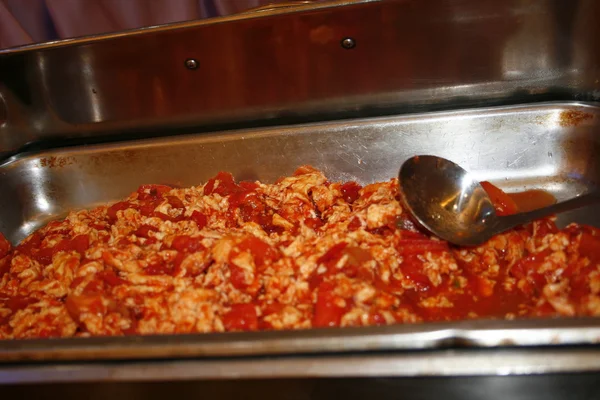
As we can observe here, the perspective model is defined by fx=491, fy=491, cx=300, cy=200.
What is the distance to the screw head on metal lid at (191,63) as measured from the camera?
2.89m

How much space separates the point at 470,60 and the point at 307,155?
42.4 inches

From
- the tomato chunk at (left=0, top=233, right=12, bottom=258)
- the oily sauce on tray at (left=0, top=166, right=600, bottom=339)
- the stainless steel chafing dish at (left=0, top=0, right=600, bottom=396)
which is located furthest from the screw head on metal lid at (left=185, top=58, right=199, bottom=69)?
the tomato chunk at (left=0, top=233, right=12, bottom=258)

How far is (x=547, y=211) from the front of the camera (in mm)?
2180

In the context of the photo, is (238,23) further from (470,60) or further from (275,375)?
(275,375)

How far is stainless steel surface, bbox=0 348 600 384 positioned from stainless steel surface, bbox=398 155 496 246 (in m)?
0.83

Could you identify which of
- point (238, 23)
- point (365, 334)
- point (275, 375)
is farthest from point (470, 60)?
point (275, 375)

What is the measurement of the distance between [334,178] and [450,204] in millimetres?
824

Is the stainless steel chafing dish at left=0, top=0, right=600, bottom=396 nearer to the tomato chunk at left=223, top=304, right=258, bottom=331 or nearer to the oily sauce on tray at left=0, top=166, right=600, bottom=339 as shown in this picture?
the oily sauce on tray at left=0, top=166, right=600, bottom=339

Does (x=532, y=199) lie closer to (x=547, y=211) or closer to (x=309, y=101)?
(x=547, y=211)

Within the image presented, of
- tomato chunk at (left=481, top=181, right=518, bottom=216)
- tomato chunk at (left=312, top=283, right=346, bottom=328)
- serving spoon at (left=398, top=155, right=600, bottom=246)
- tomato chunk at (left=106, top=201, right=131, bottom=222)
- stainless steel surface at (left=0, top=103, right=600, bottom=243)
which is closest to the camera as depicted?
tomato chunk at (left=312, top=283, right=346, bottom=328)

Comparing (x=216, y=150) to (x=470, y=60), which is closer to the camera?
(x=470, y=60)

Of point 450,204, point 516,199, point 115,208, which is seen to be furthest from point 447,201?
point 115,208

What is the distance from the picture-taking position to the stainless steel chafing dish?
263 centimetres

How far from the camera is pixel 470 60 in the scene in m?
2.71
